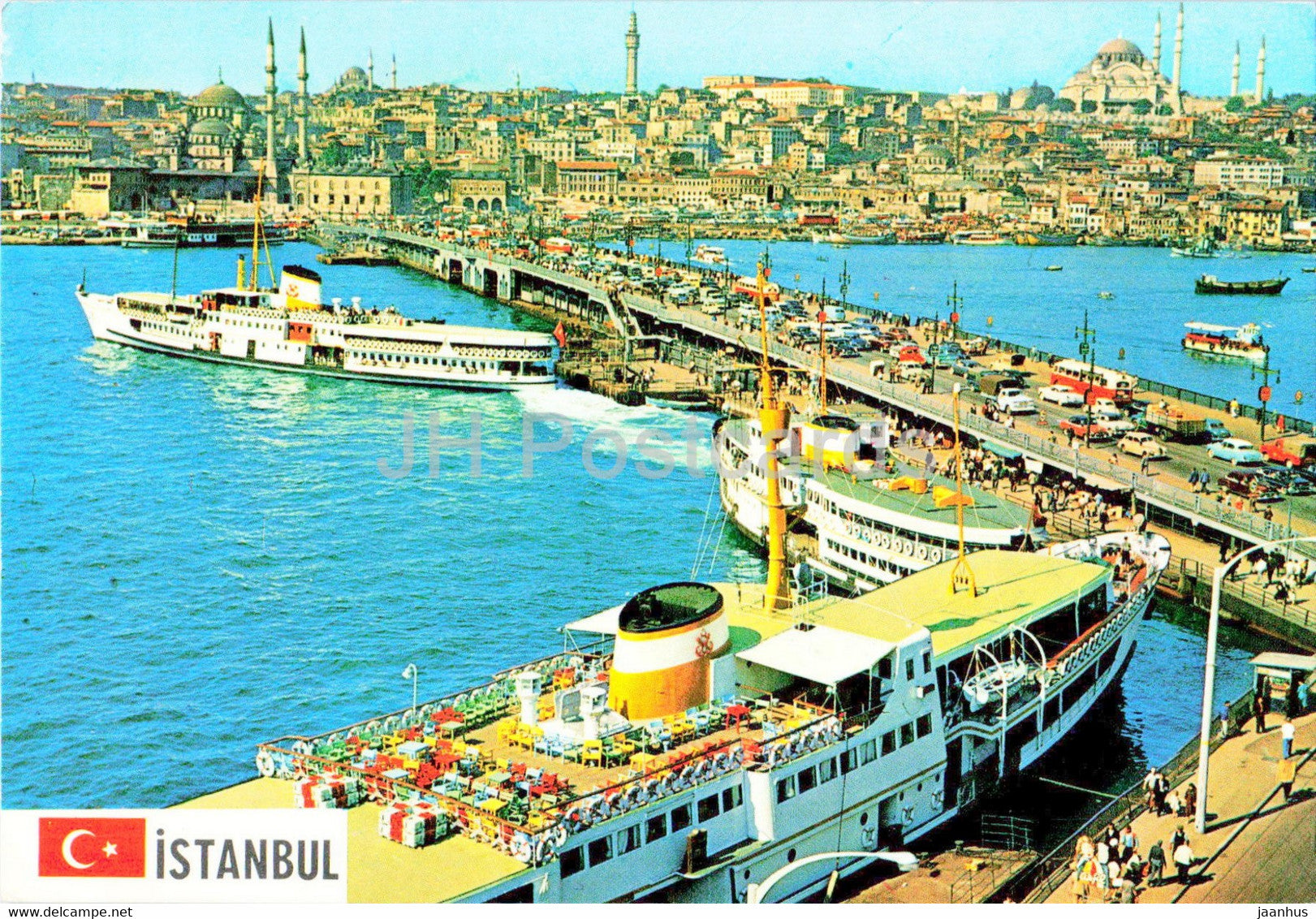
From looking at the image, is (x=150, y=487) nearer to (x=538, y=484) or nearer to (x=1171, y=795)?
(x=538, y=484)

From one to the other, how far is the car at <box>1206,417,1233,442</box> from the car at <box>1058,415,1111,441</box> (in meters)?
2.01

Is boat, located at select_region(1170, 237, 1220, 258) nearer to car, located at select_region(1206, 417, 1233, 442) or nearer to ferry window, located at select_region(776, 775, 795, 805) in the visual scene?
car, located at select_region(1206, 417, 1233, 442)

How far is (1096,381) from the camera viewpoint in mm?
35219

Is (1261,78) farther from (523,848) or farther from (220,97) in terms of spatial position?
(523,848)

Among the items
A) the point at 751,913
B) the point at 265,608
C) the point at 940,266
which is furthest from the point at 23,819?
the point at 940,266

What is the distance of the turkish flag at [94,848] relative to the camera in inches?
390

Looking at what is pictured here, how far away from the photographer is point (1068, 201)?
120 m

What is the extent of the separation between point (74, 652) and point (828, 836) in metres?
10.9

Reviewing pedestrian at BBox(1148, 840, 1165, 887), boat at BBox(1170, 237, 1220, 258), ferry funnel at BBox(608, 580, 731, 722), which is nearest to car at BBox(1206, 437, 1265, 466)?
pedestrian at BBox(1148, 840, 1165, 887)

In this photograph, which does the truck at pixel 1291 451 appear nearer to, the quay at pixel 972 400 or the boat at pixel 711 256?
the quay at pixel 972 400

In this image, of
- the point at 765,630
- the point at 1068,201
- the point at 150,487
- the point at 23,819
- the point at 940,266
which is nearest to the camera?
the point at 23,819

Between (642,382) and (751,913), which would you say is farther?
(642,382)

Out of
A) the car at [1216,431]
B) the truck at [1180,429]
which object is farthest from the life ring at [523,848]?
the car at [1216,431]

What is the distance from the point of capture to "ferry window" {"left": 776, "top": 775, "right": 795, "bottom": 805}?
→ 12430mm
